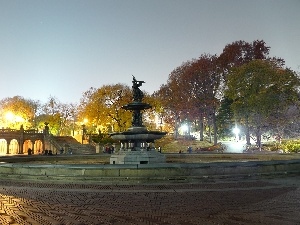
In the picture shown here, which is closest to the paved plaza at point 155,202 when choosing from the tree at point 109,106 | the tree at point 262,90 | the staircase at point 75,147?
the tree at point 262,90

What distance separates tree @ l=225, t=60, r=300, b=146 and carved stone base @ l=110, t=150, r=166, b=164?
28.1 meters

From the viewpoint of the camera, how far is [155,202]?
9477mm

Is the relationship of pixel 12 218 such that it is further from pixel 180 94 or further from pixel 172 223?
pixel 180 94

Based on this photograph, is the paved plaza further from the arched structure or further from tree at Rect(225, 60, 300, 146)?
the arched structure

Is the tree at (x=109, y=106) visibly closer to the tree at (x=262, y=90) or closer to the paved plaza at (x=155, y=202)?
the tree at (x=262, y=90)

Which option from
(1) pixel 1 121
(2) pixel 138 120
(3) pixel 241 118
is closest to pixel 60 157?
(2) pixel 138 120

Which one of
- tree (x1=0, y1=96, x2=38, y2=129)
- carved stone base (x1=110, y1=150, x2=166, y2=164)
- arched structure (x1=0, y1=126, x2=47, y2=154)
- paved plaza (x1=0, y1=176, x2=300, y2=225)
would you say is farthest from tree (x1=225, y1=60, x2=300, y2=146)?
tree (x1=0, y1=96, x2=38, y2=129)

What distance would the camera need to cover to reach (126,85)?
6312 cm

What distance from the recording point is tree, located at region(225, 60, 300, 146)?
150 ft

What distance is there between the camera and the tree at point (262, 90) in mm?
45719

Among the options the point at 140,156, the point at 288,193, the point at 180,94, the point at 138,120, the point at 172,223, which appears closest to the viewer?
the point at 172,223

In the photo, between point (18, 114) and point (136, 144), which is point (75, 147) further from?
point (18, 114)

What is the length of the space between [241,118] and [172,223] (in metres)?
44.6

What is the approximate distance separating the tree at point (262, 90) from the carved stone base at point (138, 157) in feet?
92.1
